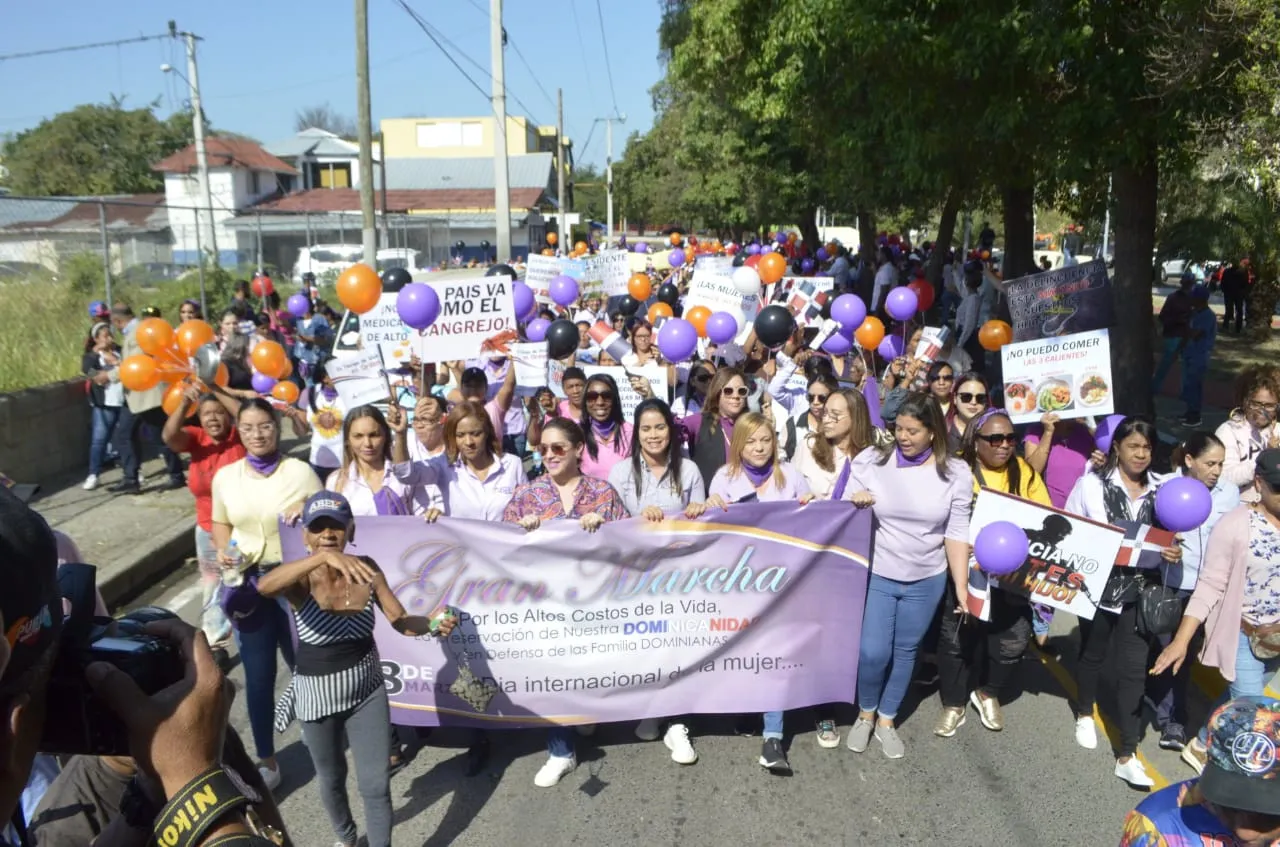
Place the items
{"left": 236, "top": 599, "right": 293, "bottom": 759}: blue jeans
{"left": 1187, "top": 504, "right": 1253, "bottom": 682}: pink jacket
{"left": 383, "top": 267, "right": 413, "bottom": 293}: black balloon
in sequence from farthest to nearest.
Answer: {"left": 383, "top": 267, "right": 413, "bottom": 293}: black balloon < {"left": 236, "top": 599, "right": 293, "bottom": 759}: blue jeans < {"left": 1187, "top": 504, "right": 1253, "bottom": 682}: pink jacket

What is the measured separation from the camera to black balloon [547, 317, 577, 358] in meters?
8.10

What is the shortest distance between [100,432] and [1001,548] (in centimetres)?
814

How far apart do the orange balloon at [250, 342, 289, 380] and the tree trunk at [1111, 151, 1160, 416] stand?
7.36 m

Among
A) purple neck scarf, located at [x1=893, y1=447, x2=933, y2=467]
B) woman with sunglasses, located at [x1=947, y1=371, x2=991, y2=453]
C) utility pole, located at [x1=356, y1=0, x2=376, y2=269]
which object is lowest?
purple neck scarf, located at [x1=893, y1=447, x2=933, y2=467]

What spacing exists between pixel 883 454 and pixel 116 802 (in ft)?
11.7

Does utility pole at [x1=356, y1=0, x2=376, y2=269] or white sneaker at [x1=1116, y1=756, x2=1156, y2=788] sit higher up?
utility pole at [x1=356, y1=0, x2=376, y2=269]

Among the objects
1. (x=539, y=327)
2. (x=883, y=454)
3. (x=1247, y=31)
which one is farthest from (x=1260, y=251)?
(x=883, y=454)

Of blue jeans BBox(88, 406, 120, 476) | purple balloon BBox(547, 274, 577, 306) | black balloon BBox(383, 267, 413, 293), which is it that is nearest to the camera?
blue jeans BBox(88, 406, 120, 476)

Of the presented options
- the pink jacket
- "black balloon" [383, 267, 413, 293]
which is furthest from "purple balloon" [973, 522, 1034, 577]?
"black balloon" [383, 267, 413, 293]

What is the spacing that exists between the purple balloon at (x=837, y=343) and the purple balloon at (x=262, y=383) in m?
4.89

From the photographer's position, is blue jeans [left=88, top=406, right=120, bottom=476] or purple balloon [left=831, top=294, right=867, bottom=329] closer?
purple balloon [left=831, top=294, right=867, bottom=329]

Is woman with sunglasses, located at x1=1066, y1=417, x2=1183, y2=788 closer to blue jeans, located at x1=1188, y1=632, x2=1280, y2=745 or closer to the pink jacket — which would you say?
the pink jacket

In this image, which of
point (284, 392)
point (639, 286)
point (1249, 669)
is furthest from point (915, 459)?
point (639, 286)

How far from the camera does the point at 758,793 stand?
446 centimetres
